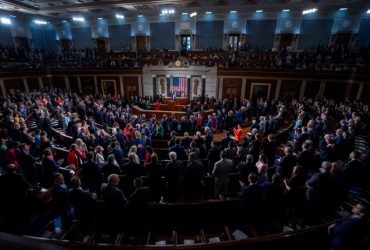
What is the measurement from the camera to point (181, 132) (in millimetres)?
10156

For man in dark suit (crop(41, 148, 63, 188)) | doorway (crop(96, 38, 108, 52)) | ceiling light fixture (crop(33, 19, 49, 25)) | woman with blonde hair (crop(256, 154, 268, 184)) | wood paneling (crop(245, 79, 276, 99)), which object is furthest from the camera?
doorway (crop(96, 38, 108, 52))

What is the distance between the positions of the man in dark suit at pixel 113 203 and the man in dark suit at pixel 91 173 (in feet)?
4.05

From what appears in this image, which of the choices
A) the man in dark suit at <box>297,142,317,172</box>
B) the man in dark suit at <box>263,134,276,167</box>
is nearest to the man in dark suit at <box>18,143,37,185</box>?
the man in dark suit at <box>263,134,276,167</box>

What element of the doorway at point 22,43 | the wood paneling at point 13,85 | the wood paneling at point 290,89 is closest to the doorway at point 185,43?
the wood paneling at point 290,89

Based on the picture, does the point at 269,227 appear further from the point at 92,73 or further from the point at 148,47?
the point at 148,47

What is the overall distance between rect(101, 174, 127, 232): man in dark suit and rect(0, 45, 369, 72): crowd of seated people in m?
16.0

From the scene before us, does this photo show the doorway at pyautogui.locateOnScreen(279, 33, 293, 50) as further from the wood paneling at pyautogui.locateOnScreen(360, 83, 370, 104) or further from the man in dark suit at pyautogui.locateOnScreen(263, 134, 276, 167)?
the man in dark suit at pyautogui.locateOnScreen(263, 134, 276, 167)

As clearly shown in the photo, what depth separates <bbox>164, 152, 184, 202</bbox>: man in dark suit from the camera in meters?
4.40

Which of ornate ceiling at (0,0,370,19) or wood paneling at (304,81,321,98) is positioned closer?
wood paneling at (304,81,321,98)

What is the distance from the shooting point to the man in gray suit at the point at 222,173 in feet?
14.7

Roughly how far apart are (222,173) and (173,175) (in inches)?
43.5

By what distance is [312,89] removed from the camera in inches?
637

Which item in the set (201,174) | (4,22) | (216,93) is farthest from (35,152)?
(4,22)

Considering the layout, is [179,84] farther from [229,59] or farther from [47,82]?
[47,82]
